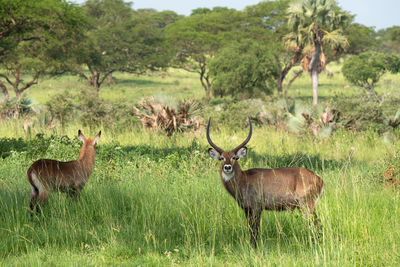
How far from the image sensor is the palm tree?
2581 cm

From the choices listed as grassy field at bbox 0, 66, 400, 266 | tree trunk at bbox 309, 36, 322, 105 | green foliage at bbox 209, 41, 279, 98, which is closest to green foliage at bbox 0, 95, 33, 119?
grassy field at bbox 0, 66, 400, 266

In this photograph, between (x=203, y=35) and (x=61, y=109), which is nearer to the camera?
(x=61, y=109)

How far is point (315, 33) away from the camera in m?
26.7

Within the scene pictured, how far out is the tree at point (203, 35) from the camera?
1435 inches

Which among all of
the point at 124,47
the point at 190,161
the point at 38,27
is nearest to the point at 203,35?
the point at 124,47

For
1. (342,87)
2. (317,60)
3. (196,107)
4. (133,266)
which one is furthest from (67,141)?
(342,87)

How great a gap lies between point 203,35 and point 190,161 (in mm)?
29817

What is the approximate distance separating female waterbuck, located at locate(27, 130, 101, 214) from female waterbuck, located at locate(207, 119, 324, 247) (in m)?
1.80

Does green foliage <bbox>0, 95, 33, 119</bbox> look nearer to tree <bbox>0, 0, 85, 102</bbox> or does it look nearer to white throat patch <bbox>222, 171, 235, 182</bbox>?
tree <bbox>0, 0, 85, 102</bbox>

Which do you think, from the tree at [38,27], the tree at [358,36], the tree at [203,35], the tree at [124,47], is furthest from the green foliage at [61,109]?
the tree at [358,36]

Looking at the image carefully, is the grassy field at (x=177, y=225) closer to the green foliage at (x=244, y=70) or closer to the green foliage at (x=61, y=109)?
the green foliage at (x=61, y=109)

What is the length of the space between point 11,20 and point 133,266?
1448 cm

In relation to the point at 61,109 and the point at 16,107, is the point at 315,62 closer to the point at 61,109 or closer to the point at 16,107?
the point at 61,109

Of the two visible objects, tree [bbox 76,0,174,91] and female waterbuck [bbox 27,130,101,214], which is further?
tree [bbox 76,0,174,91]
